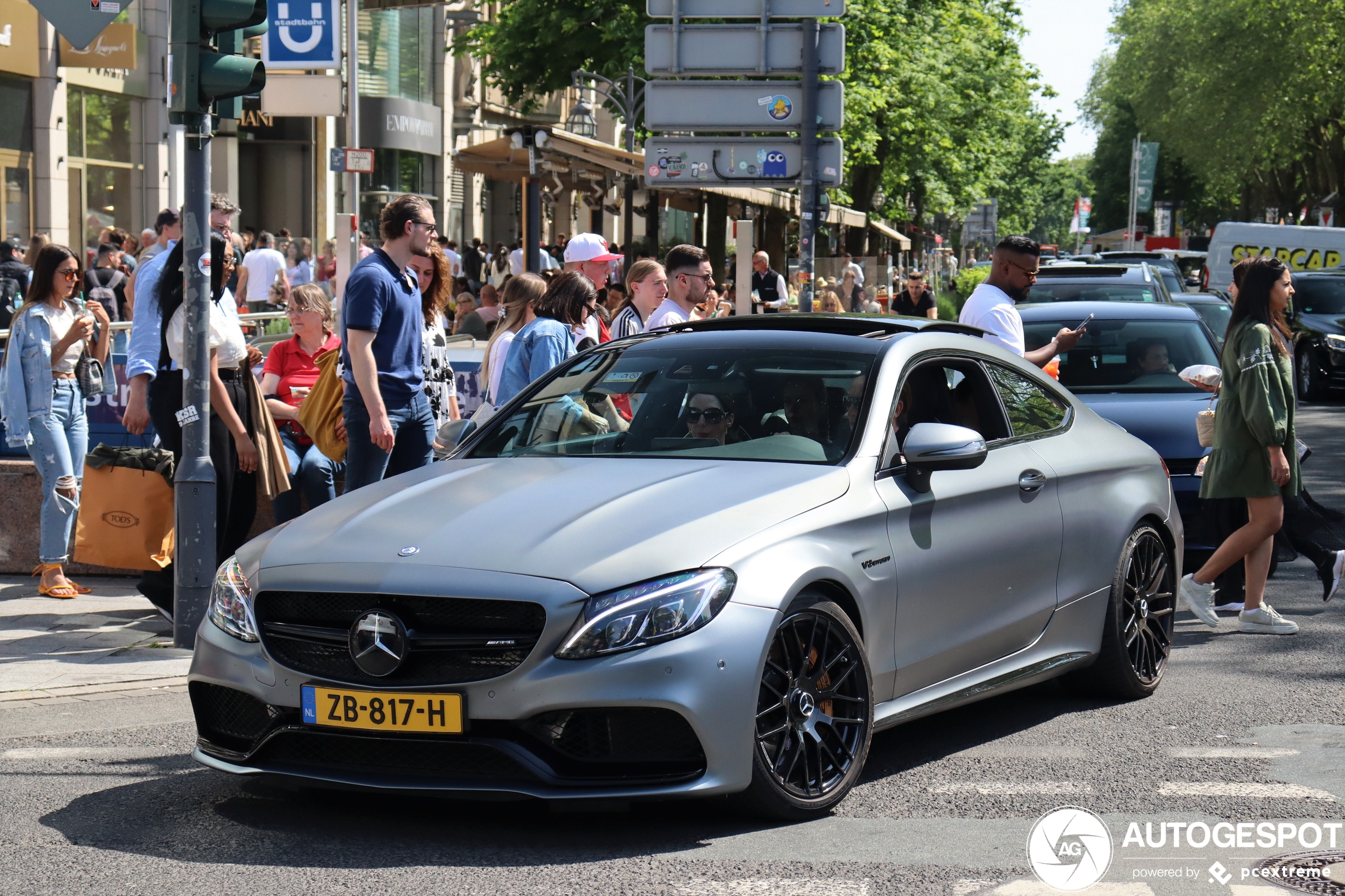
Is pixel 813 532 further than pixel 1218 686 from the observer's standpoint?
No

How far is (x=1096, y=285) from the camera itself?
16281 millimetres

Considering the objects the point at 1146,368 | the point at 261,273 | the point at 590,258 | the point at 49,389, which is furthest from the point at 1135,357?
the point at 261,273

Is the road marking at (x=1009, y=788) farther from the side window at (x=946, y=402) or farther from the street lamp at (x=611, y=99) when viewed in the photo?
the street lamp at (x=611, y=99)

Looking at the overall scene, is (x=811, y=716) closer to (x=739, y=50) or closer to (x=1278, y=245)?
(x=739, y=50)

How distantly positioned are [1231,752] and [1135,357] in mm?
5487

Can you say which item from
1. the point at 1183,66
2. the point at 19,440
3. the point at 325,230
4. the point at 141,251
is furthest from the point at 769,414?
the point at 1183,66

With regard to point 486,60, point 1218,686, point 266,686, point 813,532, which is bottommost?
point 1218,686

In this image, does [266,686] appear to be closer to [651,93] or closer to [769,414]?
[769,414]

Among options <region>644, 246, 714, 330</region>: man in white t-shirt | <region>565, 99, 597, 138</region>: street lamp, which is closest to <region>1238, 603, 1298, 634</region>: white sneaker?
<region>644, 246, 714, 330</region>: man in white t-shirt

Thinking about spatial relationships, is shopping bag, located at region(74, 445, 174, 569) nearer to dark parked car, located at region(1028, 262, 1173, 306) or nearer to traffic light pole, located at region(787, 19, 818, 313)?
traffic light pole, located at region(787, 19, 818, 313)

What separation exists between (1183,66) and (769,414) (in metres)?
57.7

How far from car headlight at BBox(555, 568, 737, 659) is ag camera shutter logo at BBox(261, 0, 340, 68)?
14753 mm

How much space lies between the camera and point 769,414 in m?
5.61

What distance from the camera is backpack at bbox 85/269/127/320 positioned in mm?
17734
